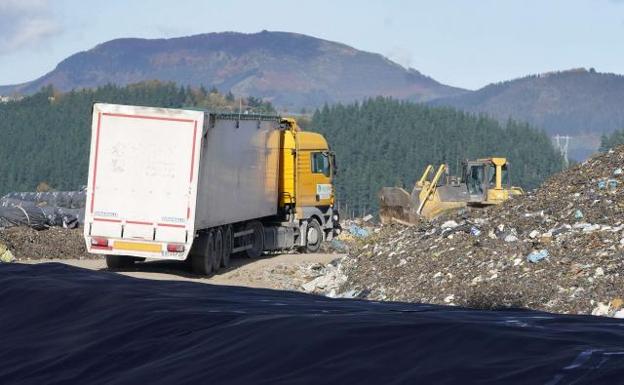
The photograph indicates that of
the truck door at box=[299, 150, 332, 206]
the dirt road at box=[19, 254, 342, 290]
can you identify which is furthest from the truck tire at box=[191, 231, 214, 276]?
the truck door at box=[299, 150, 332, 206]

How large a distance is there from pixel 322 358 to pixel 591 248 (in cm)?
1404

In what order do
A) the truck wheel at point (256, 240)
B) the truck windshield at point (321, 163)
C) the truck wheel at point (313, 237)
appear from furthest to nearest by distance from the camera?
the truck wheel at point (313, 237), the truck windshield at point (321, 163), the truck wheel at point (256, 240)

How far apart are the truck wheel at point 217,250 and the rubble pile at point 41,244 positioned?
6.01 metres

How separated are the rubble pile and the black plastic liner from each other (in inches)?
926

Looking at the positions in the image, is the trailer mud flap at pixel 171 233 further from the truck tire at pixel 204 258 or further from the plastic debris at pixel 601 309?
the plastic debris at pixel 601 309

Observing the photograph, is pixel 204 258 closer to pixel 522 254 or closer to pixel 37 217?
pixel 522 254

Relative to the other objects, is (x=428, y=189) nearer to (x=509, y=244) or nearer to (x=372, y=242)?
(x=372, y=242)

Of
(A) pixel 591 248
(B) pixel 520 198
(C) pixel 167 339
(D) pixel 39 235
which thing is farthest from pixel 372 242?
(C) pixel 167 339

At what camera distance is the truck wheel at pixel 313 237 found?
119 ft

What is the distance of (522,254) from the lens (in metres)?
20.5

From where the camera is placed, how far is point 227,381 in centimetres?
642

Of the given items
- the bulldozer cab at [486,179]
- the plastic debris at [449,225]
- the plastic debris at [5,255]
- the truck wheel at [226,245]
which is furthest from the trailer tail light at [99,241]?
the bulldozer cab at [486,179]

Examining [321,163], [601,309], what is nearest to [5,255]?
[321,163]

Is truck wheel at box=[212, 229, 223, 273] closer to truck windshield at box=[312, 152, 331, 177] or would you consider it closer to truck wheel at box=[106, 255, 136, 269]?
truck wheel at box=[106, 255, 136, 269]
